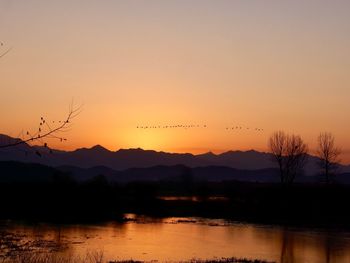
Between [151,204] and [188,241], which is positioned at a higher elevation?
[151,204]

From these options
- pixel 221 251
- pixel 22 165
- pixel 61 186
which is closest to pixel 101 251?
pixel 221 251

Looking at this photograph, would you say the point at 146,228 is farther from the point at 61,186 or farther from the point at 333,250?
the point at 61,186

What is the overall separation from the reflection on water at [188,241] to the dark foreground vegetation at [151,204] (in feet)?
25.2

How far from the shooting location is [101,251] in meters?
27.7

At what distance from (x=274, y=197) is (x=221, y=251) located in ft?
108

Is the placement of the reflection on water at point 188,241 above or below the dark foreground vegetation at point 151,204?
below

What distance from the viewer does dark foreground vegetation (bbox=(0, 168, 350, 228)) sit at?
52.3 m

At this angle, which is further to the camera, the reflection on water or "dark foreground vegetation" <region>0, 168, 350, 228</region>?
"dark foreground vegetation" <region>0, 168, 350, 228</region>

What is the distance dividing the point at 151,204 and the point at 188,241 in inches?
1206

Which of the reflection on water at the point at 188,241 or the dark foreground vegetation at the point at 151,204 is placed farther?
the dark foreground vegetation at the point at 151,204

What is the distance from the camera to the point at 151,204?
63.9 m

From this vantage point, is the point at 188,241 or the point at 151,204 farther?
the point at 151,204

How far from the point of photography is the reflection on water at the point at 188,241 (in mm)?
28172

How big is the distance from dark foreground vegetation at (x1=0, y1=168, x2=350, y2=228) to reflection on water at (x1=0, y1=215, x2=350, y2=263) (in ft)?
→ 25.2
